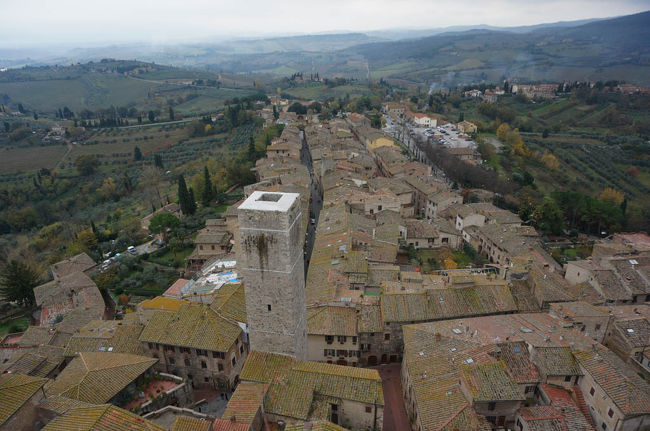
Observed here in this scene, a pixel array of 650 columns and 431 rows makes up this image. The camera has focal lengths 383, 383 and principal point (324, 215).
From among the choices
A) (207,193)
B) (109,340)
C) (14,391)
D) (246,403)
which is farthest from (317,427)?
(207,193)

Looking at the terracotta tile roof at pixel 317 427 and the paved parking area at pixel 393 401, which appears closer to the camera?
the terracotta tile roof at pixel 317 427

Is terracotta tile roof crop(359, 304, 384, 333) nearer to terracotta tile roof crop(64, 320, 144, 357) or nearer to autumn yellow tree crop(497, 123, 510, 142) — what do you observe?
terracotta tile roof crop(64, 320, 144, 357)

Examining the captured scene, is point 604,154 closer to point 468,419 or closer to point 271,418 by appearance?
point 468,419

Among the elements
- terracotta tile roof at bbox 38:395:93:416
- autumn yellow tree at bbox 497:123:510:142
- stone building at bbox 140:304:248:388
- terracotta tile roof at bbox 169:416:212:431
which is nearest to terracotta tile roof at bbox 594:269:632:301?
stone building at bbox 140:304:248:388

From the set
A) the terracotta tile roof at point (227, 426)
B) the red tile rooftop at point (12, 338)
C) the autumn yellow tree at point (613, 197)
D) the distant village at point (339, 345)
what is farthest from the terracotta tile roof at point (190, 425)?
the autumn yellow tree at point (613, 197)

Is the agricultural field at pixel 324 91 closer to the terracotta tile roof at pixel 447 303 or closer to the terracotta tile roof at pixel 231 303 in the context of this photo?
the terracotta tile roof at pixel 447 303

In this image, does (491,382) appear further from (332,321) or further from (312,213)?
(312,213)
